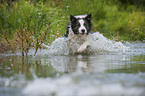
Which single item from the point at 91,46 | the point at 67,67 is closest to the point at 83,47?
the point at 91,46

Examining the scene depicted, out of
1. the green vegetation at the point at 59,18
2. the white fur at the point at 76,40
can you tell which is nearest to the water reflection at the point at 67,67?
the white fur at the point at 76,40

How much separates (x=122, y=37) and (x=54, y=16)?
3913 mm

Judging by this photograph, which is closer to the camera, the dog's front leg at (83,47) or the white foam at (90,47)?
the dog's front leg at (83,47)

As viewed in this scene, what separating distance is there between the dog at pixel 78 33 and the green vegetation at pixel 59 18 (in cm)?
154

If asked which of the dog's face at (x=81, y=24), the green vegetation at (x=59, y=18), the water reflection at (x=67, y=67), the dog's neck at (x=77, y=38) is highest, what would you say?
the green vegetation at (x=59, y=18)

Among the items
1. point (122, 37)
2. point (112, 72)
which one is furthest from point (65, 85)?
point (122, 37)

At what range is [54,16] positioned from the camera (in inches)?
608

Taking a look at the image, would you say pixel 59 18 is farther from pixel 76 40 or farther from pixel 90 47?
pixel 90 47

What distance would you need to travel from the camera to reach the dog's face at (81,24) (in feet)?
A: 31.8

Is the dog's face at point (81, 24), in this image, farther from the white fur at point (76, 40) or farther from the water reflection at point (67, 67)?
the water reflection at point (67, 67)

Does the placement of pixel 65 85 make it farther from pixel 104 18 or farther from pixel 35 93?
pixel 104 18

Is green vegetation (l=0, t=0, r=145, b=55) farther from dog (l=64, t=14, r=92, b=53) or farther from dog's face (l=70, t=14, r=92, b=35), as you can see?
dog's face (l=70, t=14, r=92, b=35)

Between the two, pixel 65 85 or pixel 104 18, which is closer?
pixel 65 85

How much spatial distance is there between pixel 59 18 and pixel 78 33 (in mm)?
6527
